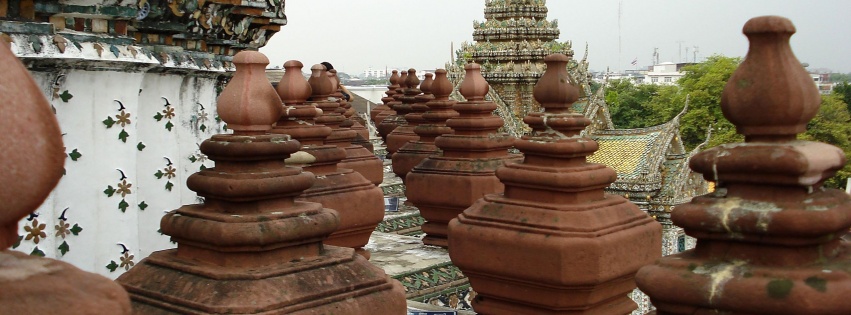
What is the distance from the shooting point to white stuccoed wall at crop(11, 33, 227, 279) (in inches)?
185

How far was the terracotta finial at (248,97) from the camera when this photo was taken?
Answer: 371 centimetres

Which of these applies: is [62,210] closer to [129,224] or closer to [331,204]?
[129,224]

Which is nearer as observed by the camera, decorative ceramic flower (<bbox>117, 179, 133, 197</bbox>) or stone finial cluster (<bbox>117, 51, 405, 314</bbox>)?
stone finial cluster (<bbox>117, 51, 405, 314</bbox>)

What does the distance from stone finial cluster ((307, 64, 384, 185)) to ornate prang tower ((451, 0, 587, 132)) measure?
16783mm

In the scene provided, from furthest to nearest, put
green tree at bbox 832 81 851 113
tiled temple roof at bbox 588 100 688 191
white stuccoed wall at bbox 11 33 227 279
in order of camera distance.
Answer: green tree at bbox 832 81 851 113 < tiled temple roof at bbox 588 100 688 191 < white stuccoed wall at bbox 11 33 227 279

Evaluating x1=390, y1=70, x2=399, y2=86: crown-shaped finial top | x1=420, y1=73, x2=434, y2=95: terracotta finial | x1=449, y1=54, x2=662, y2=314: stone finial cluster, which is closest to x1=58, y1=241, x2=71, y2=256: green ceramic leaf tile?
x1=449, y1=54, x2=662, y2=314: stone finial cluster

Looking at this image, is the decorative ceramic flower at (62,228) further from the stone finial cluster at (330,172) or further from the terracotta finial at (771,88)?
the terracotta finial at (771,88)

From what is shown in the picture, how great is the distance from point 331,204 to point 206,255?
2.41 meters

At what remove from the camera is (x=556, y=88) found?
500 cm

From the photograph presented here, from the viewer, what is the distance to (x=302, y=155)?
19.9 ft

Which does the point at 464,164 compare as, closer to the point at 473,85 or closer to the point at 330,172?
the point at 473,85

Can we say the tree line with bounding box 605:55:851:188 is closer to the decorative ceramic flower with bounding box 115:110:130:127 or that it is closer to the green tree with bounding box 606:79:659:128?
the green tree with bounding box 606:79:659:128

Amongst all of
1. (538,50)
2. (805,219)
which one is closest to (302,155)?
(805,219)

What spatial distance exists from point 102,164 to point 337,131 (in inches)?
100
